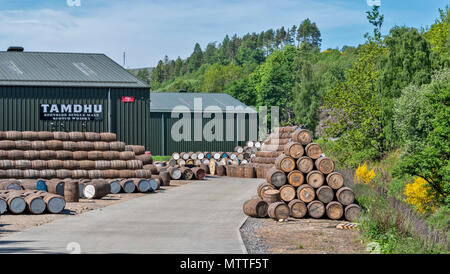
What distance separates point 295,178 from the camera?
20672mm

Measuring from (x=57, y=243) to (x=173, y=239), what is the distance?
2828 millimetres

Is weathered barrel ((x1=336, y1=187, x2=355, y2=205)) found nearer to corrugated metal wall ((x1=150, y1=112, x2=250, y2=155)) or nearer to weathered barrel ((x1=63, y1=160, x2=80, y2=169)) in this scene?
weathered barrel ((x1=63, y1=160, x2=80, y2=169))

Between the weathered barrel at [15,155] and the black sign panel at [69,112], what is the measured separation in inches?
556

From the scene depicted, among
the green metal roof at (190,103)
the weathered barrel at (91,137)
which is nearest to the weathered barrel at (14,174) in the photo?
the weathered barrel at (91,137)

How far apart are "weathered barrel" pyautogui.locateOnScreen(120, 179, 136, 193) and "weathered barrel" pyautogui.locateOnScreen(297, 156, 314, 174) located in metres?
10.7

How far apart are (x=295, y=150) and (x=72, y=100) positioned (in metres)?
27.0

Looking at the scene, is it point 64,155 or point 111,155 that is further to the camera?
point 111,155

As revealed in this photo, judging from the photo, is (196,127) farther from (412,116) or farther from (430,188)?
(430,188)

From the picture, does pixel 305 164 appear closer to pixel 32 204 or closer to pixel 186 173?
pixel 32 204

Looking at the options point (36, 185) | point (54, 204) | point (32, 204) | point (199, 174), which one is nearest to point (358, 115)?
point (199, 174)

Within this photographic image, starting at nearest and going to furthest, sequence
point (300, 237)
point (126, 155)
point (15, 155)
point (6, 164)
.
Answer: point (300, 237), point (6, 164), point (15, 155), point (126, 155)

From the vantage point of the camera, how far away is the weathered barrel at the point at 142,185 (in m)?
29.0

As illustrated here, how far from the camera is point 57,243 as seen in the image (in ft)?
45.8

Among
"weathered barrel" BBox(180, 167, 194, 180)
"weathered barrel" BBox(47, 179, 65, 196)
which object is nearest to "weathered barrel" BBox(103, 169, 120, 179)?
"weathered barrel" BBox(47, 179, 65, 196)
